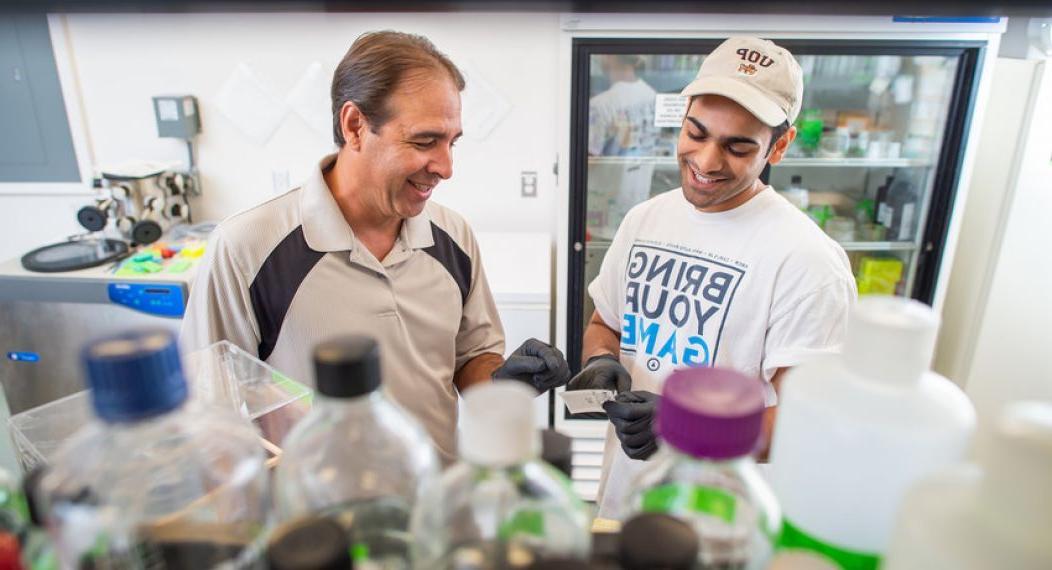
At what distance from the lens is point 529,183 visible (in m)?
3.16

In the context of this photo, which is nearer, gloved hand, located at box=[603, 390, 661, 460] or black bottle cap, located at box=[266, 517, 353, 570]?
black bottle cap, located at box=[266, 517, 353, 570]

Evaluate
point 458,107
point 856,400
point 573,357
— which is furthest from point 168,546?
point 573,357

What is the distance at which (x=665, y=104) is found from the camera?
9.31 ft

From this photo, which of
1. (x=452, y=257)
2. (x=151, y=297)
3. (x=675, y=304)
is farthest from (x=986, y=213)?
(x=151, y=297)

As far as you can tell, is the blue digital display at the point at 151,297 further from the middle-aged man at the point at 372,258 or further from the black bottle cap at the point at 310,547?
the black bottle cap at the point at 310,547

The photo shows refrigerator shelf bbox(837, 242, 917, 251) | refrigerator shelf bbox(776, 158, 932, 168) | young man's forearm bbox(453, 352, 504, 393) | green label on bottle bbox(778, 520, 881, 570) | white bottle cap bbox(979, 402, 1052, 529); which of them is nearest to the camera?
white bottle cap bbox(979, 402, 1052, 529)

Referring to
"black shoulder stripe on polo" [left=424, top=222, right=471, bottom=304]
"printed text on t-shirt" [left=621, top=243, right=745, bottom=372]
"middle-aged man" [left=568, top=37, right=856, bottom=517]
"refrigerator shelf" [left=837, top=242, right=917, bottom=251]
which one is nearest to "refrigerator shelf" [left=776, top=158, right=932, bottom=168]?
"refrigerator shelf" [left=837, top=242, right=917, bottom=251]

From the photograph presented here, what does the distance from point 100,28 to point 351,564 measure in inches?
139

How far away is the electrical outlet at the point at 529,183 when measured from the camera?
3.14 metres

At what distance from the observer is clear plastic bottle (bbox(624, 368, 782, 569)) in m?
0.38

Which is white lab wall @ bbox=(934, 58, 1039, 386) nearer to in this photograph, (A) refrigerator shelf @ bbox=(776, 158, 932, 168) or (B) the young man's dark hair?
(A) refrigerator shelf @ bbox=(776, 158, 932, 168)

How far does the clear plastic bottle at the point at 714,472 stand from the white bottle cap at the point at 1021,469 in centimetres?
12

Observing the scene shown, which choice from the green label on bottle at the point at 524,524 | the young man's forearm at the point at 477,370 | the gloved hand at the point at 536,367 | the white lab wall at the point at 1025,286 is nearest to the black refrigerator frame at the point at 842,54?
the white lab wall at the point at 1025,286

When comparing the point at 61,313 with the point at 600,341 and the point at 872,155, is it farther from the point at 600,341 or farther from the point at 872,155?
the point at 872,155
